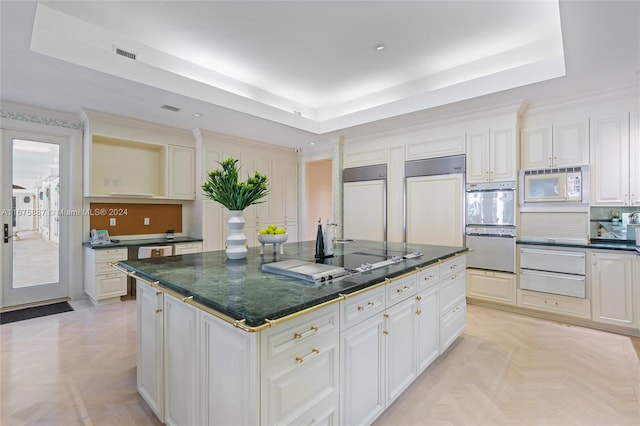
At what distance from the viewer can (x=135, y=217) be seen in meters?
4.69

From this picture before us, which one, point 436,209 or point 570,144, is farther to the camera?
point 436,209

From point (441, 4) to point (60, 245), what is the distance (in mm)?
5350

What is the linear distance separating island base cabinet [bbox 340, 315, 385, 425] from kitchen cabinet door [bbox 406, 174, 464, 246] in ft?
9.43

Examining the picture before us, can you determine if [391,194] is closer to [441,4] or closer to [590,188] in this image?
[590,188]

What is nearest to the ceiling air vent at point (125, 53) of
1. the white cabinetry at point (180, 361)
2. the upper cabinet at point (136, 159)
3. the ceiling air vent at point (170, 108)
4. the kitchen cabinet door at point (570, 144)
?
the ceiling air vent at point (170, 108)

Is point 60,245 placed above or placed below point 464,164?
below

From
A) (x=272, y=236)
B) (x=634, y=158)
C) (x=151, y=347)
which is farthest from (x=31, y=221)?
(x=634, y=158)

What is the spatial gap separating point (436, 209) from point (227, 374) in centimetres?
377

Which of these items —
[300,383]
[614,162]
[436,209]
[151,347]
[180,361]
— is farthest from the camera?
[436,209]

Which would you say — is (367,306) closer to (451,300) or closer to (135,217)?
(451,300)

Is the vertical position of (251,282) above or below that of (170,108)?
below

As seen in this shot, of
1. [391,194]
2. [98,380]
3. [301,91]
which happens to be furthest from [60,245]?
[391,194]

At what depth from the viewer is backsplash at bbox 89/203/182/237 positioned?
4.38 metres

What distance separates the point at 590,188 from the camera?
3.40m
